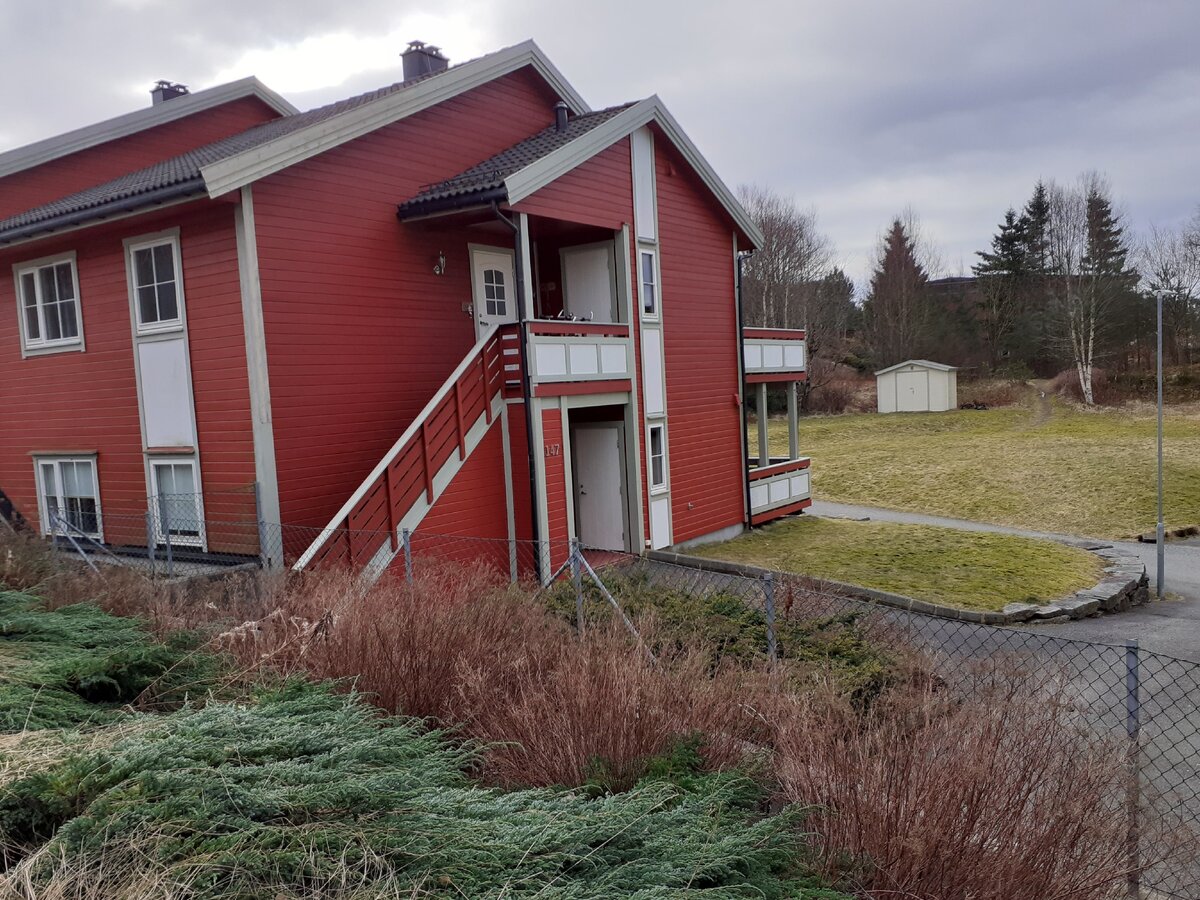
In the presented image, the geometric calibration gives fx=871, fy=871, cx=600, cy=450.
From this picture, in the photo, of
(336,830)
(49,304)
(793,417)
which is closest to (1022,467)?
(793,417)

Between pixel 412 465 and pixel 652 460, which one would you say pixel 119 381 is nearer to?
pixel 412 465

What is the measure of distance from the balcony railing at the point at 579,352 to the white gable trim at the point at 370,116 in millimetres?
3559

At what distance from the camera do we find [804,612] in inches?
339

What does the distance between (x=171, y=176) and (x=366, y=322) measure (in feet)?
10.5

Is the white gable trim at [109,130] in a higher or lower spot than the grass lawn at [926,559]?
higher

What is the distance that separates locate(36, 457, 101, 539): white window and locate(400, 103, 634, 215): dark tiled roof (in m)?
6.47

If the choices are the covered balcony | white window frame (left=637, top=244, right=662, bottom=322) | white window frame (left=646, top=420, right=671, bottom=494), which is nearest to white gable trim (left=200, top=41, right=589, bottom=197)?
white window frame (left=637, top=244, right=662, bottom=322)

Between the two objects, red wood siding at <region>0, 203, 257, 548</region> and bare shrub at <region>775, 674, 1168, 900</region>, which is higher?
red wood siding at <region>0, 203, 257, 548</region>

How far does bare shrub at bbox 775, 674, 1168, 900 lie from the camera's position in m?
3.43

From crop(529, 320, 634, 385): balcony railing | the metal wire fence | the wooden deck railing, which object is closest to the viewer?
the metal wire fence

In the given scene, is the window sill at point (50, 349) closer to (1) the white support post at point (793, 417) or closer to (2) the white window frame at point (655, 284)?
(2) the white window frame at point (655, 284)

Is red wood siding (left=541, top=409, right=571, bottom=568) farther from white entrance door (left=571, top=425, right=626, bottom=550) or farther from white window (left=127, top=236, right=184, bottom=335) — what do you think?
white window (left=127, top=236, right=184, bottom=335)

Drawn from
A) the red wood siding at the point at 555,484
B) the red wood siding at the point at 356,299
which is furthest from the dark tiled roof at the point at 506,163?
the red wood siding at the point at 555,484

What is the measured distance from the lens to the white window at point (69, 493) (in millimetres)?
13304
